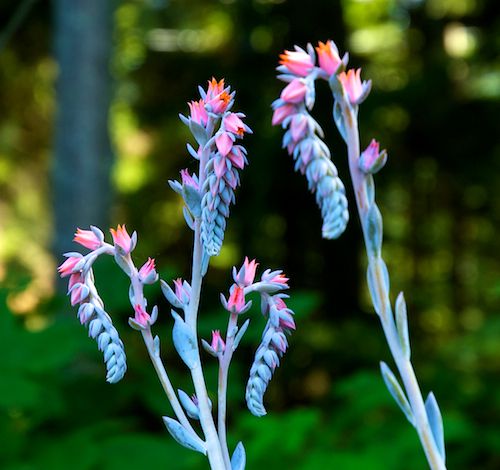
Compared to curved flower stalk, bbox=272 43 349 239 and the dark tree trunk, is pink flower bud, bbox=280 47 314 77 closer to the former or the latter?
curved flower stalk, bbox=272 43 349 239

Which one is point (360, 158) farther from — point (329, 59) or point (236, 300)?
point (236, 300)

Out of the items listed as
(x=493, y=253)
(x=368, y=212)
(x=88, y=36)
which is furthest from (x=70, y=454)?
(x=493, y=253)

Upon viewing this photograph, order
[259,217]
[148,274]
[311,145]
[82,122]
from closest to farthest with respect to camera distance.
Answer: [311,145] < [148,274] < [82,122] < [259,217]

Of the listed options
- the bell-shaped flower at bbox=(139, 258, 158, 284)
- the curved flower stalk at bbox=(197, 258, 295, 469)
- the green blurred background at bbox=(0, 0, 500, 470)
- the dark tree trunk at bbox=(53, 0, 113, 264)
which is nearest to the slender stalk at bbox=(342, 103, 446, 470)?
the curved flower stalk at bbox=(197, 258, 295, 469)

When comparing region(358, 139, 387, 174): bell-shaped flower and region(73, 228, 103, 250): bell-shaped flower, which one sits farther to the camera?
region(73, 228, 103, 250): bell-shaped flower

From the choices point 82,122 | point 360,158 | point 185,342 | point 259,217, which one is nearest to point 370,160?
point 360,158
